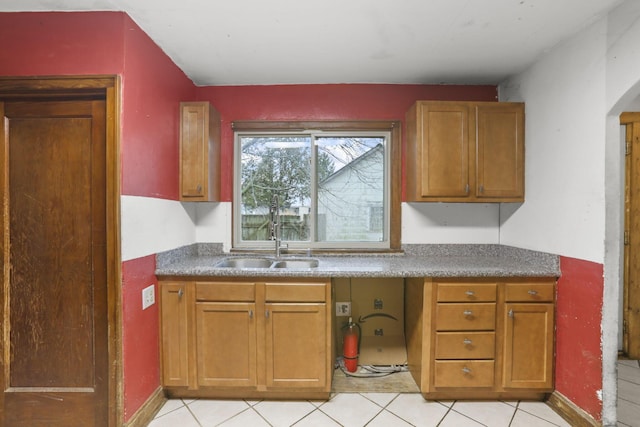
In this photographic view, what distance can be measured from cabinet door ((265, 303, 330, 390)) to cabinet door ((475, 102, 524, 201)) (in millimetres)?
1574

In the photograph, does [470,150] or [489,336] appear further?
[470,150]

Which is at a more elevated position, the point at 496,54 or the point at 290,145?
the point at 496,54

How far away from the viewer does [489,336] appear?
2.00 m

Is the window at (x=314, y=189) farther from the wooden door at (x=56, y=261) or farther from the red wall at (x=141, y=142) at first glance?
the wooden door at (x=56, y=261)

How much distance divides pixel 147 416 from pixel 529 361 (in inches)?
97.2

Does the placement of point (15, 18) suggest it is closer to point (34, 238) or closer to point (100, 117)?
point (100, 117)

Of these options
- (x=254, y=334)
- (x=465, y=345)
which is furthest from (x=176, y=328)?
(x=465, y=345)

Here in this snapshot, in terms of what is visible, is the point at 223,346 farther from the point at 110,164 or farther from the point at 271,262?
the point at 110,164

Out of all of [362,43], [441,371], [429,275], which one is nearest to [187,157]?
[362,43]

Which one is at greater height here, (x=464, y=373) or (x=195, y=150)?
(x=195, y=150)

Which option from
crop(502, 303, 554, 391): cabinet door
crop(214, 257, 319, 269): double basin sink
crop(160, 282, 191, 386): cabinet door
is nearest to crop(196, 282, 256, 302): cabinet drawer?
crop(160, 282, 191, 386): cabinet door

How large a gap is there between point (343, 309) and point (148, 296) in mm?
1501

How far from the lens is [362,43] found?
2004 millimetres

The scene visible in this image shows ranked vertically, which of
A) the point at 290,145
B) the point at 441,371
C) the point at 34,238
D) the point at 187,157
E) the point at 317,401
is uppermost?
the point at 290,145
